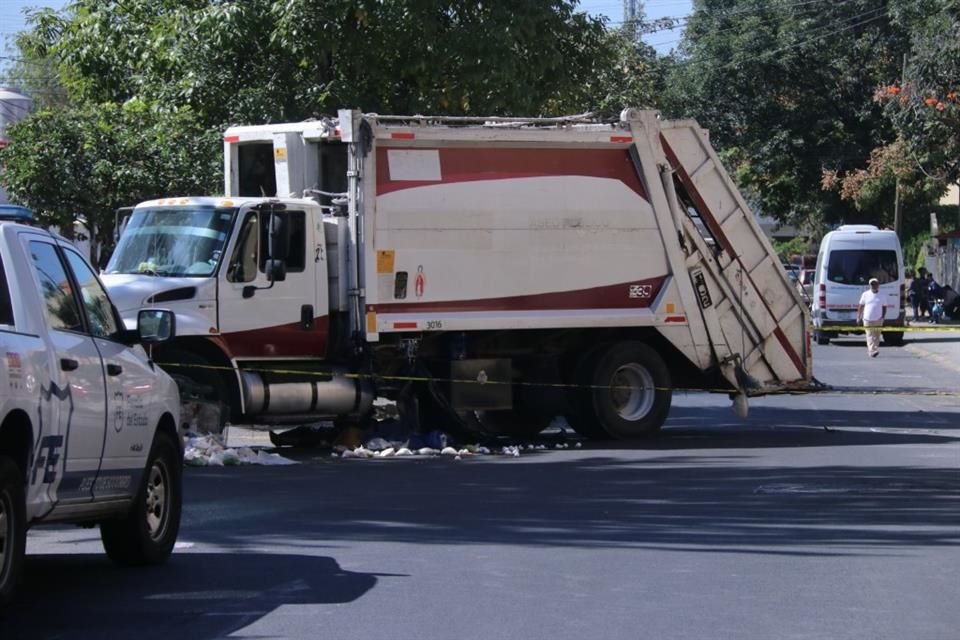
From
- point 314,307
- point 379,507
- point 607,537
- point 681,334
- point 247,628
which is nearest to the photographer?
point 247,628

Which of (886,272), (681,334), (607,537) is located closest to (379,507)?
(607,537)

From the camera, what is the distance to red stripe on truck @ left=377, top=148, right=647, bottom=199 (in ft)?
52.5

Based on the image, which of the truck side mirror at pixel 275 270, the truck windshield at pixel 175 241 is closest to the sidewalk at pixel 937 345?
the truck side mirror at pixel 275 270

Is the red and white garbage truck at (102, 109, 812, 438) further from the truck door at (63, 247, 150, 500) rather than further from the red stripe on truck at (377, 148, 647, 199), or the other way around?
the truck door at (63, 247, 150, 500)

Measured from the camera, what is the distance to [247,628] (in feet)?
23.7

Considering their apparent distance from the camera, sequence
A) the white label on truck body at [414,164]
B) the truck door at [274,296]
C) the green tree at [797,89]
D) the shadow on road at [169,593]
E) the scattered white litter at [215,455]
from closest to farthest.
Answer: the shadow on road at [169,593], the scattered white litter at [215,455], the truck door at [274,296], the white label on truck body at [414,164], the green tree at [797,89]

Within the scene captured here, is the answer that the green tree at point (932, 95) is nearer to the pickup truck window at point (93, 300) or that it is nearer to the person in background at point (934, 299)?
the person in background at point (934, 299)

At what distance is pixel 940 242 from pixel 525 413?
39212mm

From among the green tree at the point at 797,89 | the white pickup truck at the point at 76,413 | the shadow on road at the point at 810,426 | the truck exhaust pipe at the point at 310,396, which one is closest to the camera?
the white pickup truck at the point at 76,413

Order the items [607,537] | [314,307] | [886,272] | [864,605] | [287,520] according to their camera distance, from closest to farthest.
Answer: [864,605] < [607,537] < [287,520] < [314,307] < [886,272]

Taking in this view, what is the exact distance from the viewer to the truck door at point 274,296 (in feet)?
51.2

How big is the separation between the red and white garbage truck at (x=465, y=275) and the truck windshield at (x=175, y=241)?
0.8 inches

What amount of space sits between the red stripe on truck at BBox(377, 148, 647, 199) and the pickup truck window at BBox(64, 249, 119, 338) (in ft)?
24.2

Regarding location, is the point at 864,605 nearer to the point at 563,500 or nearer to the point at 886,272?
the point at 563,500
